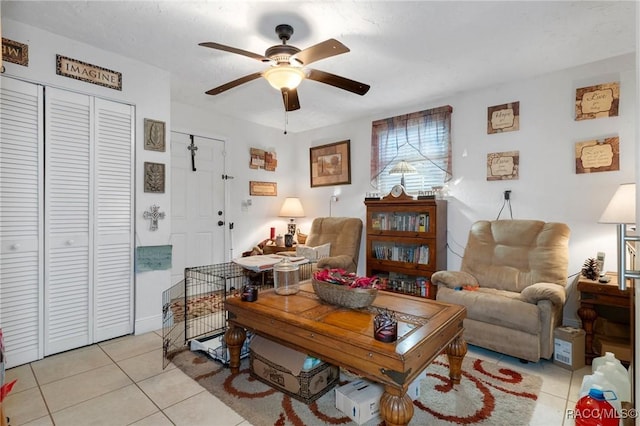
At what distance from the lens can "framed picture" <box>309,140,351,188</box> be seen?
4504mm

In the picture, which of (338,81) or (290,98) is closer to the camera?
(338,81)

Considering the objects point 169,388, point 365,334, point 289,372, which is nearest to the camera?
point 365,334

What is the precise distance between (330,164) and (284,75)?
8.69 feet

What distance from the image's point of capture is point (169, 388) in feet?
6.61

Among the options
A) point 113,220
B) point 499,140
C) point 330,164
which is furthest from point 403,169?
point 113,220

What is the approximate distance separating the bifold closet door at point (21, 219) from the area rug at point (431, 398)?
3.76 ft

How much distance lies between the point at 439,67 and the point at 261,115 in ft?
7.89

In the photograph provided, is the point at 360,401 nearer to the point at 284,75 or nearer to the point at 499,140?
the point at 284,75

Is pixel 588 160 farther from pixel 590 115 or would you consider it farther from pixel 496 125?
pixel 496 125

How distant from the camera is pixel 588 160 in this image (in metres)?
2.77

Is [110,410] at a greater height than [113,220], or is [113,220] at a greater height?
[113,220]

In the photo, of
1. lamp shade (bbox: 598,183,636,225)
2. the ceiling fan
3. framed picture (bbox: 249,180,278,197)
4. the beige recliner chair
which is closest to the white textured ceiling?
the ceiling fan

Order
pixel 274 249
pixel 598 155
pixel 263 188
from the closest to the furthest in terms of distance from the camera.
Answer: pixel 598 155 < pixel 274 249 < pixel 263 188

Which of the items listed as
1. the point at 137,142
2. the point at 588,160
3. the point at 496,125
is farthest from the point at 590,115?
the point at 137,142
